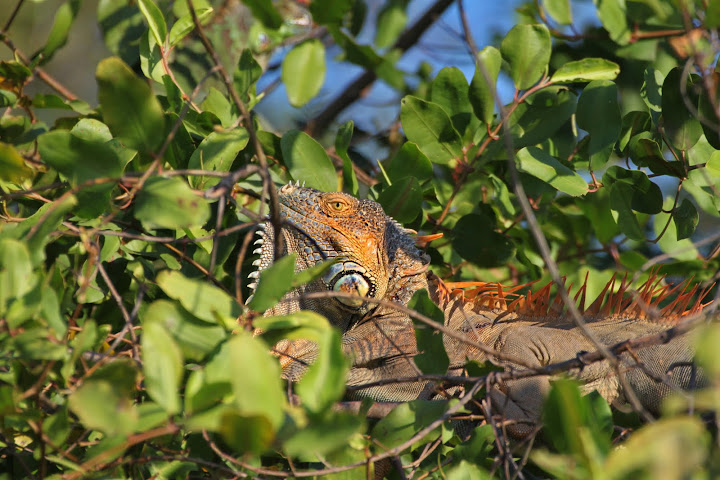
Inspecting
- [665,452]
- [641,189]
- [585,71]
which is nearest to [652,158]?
[641,189]

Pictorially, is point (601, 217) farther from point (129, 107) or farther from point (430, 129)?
point (129, 107)

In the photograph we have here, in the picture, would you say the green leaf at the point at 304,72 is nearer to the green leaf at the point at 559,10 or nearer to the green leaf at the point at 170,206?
the green leaf at the point at 170,206

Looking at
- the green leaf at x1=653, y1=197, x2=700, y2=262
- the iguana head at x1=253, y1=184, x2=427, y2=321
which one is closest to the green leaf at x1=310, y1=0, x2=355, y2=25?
the iguana head at x1=253, y1=184, x2=427, y2=321

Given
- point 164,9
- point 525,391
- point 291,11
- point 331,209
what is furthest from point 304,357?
point 291,11

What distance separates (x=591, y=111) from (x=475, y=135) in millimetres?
397

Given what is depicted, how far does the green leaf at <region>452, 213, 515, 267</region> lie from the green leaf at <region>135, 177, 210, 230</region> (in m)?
1.34

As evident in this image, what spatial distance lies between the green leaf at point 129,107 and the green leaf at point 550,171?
1.21m

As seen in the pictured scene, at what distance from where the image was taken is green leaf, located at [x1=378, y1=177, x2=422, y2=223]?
7.40 ft

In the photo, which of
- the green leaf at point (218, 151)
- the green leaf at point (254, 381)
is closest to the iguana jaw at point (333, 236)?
the green leaf at point (218, 151)

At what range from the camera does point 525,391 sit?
1962 millimetres

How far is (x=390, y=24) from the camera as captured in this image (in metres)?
1.72

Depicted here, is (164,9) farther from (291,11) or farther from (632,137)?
(632,137)

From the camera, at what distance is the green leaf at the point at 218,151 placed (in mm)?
1832

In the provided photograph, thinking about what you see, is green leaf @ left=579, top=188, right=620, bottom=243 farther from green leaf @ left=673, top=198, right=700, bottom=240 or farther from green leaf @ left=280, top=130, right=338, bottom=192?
green leaf @ left=280, top=130, right=338, bottom=192
